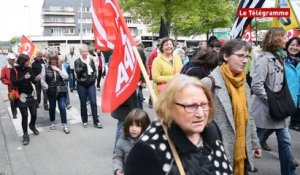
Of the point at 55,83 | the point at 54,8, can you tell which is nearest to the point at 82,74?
the point at 55,83

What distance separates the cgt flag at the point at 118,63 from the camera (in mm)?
3082

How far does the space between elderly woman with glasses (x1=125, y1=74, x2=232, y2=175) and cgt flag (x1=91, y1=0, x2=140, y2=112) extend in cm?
108

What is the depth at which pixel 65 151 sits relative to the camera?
655cm

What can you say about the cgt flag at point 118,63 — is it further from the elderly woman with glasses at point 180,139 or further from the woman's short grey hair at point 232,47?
the elderly woman with glasses at point 180,139

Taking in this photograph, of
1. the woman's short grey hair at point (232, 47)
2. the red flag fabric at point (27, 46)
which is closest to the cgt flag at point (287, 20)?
the woman's short grey hair at point (232, 47)

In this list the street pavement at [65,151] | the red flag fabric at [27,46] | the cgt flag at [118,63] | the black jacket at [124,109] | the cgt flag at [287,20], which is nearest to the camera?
the cgt flag at [118,63]

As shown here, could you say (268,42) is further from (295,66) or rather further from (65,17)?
(65,17)

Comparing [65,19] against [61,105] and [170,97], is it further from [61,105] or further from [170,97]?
[170,97]

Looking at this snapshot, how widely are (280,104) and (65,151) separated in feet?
12.2

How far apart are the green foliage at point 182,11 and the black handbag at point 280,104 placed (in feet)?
57.7

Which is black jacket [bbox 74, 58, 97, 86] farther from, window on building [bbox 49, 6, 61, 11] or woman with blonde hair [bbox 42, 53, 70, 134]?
window on building [bbox 49, 6, 61, 11]

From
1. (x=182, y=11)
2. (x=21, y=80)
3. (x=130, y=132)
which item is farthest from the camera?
(x=182, y=11)

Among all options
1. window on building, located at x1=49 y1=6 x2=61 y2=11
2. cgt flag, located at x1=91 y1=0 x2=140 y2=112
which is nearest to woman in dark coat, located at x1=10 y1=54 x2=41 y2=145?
cgt flag, located at x1=91 y1=0 x2=140 y2=112

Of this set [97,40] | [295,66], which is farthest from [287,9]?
[97,40]
